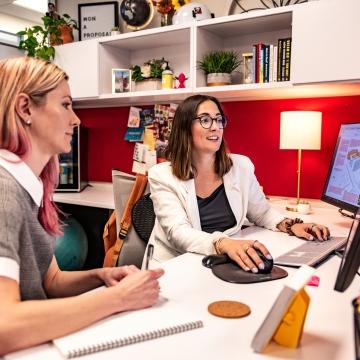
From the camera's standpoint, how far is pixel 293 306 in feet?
2.83

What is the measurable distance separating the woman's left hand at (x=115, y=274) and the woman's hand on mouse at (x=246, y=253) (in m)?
0.33

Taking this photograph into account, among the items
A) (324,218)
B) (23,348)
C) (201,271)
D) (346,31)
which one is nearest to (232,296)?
(201,271)

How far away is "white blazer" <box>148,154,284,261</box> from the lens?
67.7 inches

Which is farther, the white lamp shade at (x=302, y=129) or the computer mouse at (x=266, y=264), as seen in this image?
the white lamp shade at (x=302, y=129)

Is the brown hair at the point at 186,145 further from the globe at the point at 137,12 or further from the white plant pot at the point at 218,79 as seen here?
the globe at the point at 137,12

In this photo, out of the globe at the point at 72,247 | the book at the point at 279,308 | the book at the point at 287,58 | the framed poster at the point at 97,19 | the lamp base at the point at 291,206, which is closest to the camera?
the book at the point at 279,308

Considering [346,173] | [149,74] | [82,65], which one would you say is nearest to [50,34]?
[82,65]

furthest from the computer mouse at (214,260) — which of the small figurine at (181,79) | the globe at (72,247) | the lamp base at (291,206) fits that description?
the small figurine at (181,79)

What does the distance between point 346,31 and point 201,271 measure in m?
1.44

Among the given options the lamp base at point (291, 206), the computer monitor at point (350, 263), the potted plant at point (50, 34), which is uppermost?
the potted plant at point (50, 34)

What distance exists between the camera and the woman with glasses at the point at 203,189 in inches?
72.4

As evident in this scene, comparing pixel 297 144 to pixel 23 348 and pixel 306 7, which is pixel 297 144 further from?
pixel 23 348

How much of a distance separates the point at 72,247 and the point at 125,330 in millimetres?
2048

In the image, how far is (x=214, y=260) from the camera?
1372mm
